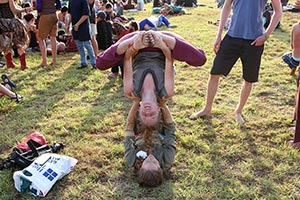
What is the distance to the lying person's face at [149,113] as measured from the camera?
330 centimetres

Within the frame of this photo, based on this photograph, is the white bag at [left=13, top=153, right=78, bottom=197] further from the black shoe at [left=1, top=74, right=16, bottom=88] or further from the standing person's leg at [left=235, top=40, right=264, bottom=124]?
the black shoe at [left=1, top=74, right=16, bottom=88]

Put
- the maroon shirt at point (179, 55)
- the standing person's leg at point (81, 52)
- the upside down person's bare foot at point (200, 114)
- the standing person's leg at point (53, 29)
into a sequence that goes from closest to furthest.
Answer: the maroon shirt at point (179, 55), the upside down person's bare foot at point (200, 114), the standing person's leg at point (53, 29), the standing person's leg at point (81, 52)

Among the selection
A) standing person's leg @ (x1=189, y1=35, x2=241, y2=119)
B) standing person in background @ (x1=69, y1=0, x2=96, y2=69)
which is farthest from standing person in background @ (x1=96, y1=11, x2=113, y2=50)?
standing person's leg @ (x1=189, y1=35, x2=241, y2=119)

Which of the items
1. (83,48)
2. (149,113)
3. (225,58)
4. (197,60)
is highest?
(197,60)

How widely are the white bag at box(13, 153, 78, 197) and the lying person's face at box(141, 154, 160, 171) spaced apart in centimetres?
80

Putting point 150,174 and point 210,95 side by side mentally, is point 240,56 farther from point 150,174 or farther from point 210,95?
point 150,174

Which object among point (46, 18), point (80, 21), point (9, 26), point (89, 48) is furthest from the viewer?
point (89, 48)

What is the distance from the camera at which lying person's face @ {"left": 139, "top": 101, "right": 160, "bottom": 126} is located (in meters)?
3.30

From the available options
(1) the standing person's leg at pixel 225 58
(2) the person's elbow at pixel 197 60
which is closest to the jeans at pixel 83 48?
(1) the standing person's leg at pixel 225 58

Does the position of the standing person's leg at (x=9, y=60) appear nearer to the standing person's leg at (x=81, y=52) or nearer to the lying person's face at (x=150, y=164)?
the standing person's leg at (x=81, y=52)

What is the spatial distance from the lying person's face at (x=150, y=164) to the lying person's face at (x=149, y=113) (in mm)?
369

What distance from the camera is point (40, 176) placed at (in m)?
3.09

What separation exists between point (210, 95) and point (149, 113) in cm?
133

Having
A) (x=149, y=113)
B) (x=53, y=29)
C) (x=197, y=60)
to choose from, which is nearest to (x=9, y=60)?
(x=53, y=29)
